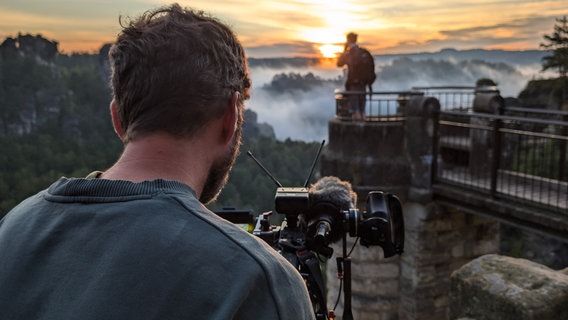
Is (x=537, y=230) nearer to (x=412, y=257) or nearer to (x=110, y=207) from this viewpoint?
(x=412, y=257)

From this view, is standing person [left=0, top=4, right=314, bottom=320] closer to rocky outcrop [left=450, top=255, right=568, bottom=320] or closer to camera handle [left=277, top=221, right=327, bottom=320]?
camera handle [left=277, top=221, right=327, bottom=320]

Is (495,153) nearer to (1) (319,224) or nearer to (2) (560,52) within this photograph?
(1) (319,224)

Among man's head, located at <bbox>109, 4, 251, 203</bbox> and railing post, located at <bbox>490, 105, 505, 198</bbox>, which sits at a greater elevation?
man's head, located at <bbox>109, 4, 251, 203</bbox>

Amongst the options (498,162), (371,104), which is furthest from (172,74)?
(371,104)

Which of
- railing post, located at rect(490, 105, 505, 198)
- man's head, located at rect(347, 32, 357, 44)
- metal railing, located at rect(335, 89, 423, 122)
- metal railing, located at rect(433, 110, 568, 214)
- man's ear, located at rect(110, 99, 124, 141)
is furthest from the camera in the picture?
man's head, located at rect(347, 32, 357, 44)

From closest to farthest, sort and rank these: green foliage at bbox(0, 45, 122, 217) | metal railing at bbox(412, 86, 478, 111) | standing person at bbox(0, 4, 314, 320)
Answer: standing person at bbox(0, 4, 314, 320), metal railing at bbox(412, 86, 478, 111), green foliage at bbox(0, 45, 122, 217)

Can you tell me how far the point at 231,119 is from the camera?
1144 mm

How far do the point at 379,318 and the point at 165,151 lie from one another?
8.35m

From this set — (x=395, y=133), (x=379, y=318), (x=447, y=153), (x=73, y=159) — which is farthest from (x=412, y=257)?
(x=73, y=159)

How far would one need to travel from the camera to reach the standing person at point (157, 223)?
0.86 meters

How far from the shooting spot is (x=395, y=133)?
8.72 m

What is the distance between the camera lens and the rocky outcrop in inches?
105

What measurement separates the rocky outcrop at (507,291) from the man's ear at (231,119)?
6.89 feet

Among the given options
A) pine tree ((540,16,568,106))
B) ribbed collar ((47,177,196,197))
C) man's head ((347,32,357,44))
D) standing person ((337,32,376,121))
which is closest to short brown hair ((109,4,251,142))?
ribbed collar ((47,177,196,197))
